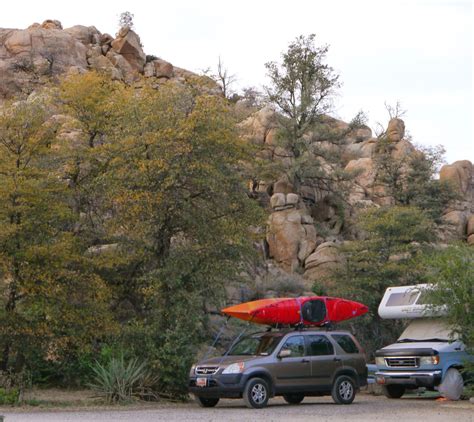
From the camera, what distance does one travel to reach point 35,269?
66.7 ft

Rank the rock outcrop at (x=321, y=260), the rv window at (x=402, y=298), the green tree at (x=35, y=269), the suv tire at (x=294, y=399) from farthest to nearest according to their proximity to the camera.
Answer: the rock outcrop at (x=321, y=260)
the rv window at (x=402, y=298)
the green tree at (x=35, y=269)
the suv tire at (x=294, y=399)

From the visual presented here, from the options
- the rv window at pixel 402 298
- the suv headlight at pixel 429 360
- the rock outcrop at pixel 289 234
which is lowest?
the suv headlight at pixel 429 360

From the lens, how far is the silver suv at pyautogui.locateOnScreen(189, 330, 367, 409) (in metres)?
18.0

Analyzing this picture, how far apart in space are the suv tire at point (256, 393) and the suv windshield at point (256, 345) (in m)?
0.79

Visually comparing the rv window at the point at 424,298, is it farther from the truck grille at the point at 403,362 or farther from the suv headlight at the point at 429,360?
the truck grille at the point at 403,362

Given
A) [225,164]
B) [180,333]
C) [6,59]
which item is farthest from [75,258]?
[6,59]

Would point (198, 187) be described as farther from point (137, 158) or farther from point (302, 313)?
point (302, 313)

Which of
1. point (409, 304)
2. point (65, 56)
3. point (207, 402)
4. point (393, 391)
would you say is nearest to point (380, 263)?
point (393, 391)

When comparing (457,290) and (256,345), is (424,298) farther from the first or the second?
(256,345)

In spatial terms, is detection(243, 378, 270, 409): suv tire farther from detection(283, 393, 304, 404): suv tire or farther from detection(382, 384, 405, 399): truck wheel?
detection(382, 384, 405, 399): truck wheel

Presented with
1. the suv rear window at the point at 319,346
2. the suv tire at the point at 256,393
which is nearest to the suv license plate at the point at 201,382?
the suv tire at the point at 256,393

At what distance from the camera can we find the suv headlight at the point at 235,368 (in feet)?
58.6

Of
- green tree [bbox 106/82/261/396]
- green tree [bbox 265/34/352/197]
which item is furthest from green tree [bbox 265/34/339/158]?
green tree [bbox 106/82/261/396]

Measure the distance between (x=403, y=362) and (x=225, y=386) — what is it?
17.2ft
